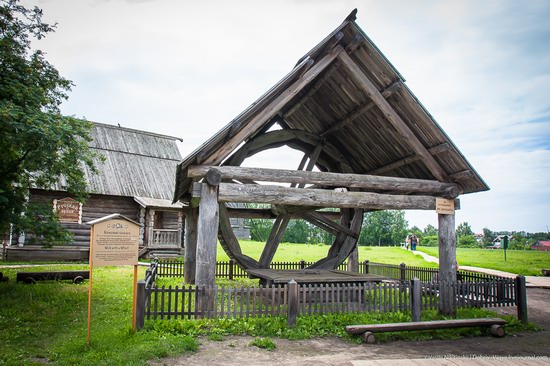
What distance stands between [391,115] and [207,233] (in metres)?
5.38

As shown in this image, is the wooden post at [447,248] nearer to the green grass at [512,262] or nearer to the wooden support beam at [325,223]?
the wooden support beam at [325,223]

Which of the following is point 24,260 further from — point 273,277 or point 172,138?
point 273,277

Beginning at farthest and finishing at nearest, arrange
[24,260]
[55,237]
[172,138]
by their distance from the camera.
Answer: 1. [172,138]
2. [24,260]
3. [55,237]

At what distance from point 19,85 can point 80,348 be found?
7115 mm

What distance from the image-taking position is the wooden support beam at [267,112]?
9.04 metres

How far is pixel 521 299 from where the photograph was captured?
9.71 meters

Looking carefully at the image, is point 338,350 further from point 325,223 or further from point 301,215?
point 325,223

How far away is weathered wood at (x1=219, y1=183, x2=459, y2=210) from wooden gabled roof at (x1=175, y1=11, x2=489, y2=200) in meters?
0.79

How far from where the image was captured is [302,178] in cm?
979

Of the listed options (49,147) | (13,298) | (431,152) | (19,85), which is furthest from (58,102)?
(431,152)

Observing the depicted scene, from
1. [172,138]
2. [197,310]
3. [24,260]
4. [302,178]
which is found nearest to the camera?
[197,310]

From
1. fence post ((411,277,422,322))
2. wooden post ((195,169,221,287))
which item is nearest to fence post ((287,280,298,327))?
wooden post ((195,169,221,287))

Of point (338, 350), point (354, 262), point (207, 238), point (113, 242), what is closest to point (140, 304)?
point (113, 242)

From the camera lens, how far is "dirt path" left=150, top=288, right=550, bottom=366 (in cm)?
634
